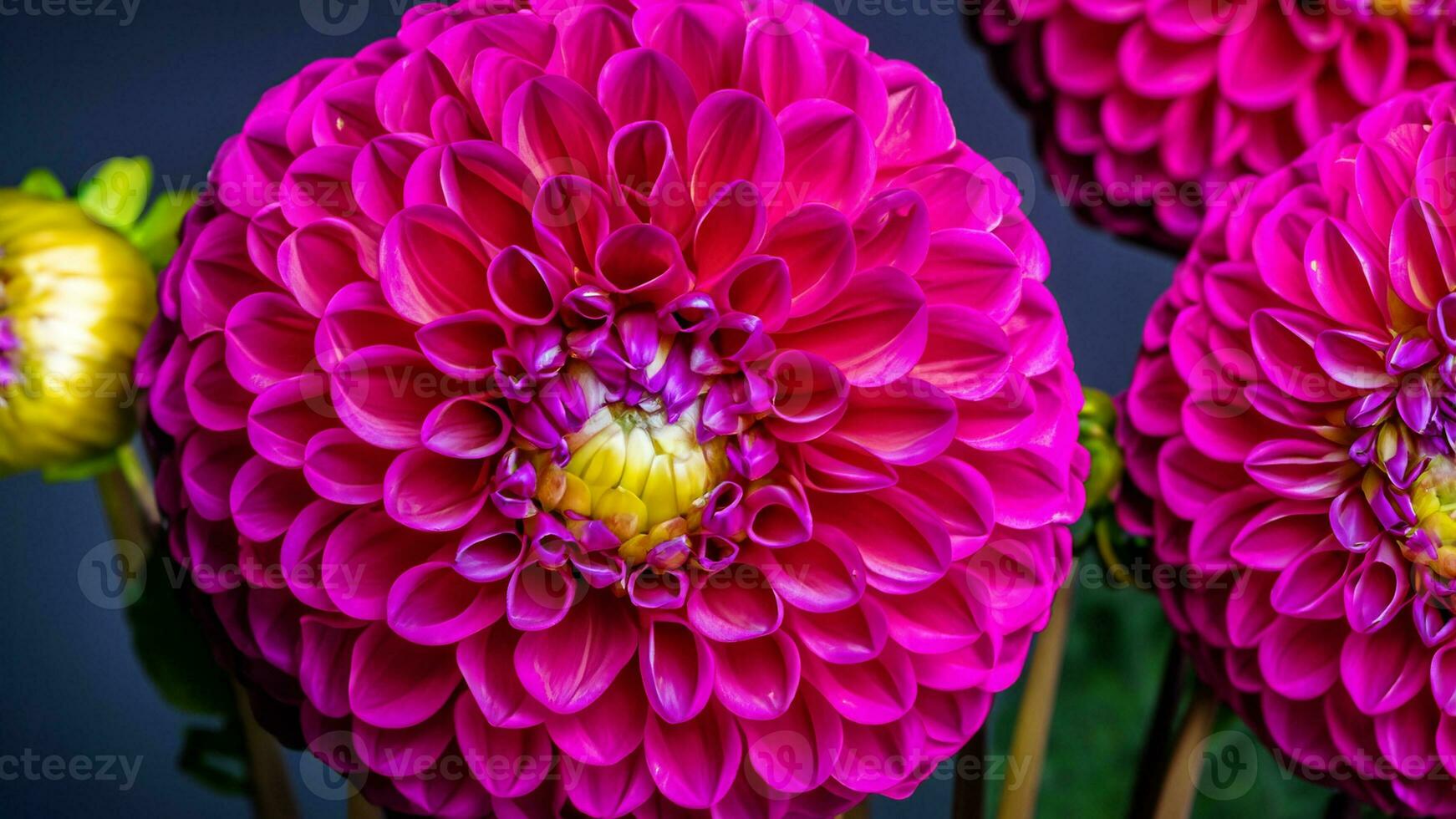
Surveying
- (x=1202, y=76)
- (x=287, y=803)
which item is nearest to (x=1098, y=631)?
(x=1202, y=76)

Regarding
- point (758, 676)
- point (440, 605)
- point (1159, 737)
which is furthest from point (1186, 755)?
point (440, 605)

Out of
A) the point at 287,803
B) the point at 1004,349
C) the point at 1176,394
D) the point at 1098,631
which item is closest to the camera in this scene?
the point at 1004,349

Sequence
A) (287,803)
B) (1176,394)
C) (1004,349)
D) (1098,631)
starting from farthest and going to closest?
1. (1098,631)
2. (287,803)
3. (1176,394)
4. (1004,349)

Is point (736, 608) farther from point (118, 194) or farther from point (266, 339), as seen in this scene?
point (118, 194)

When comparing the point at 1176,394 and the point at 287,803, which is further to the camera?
the point at 287,803

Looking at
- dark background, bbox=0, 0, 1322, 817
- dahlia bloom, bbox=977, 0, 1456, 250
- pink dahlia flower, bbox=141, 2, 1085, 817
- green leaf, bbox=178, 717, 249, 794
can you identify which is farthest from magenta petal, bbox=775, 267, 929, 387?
green leaf, bbox=178, 717, 249, 794

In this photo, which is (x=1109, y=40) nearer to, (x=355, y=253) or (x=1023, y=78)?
(x=1023, y=78)
